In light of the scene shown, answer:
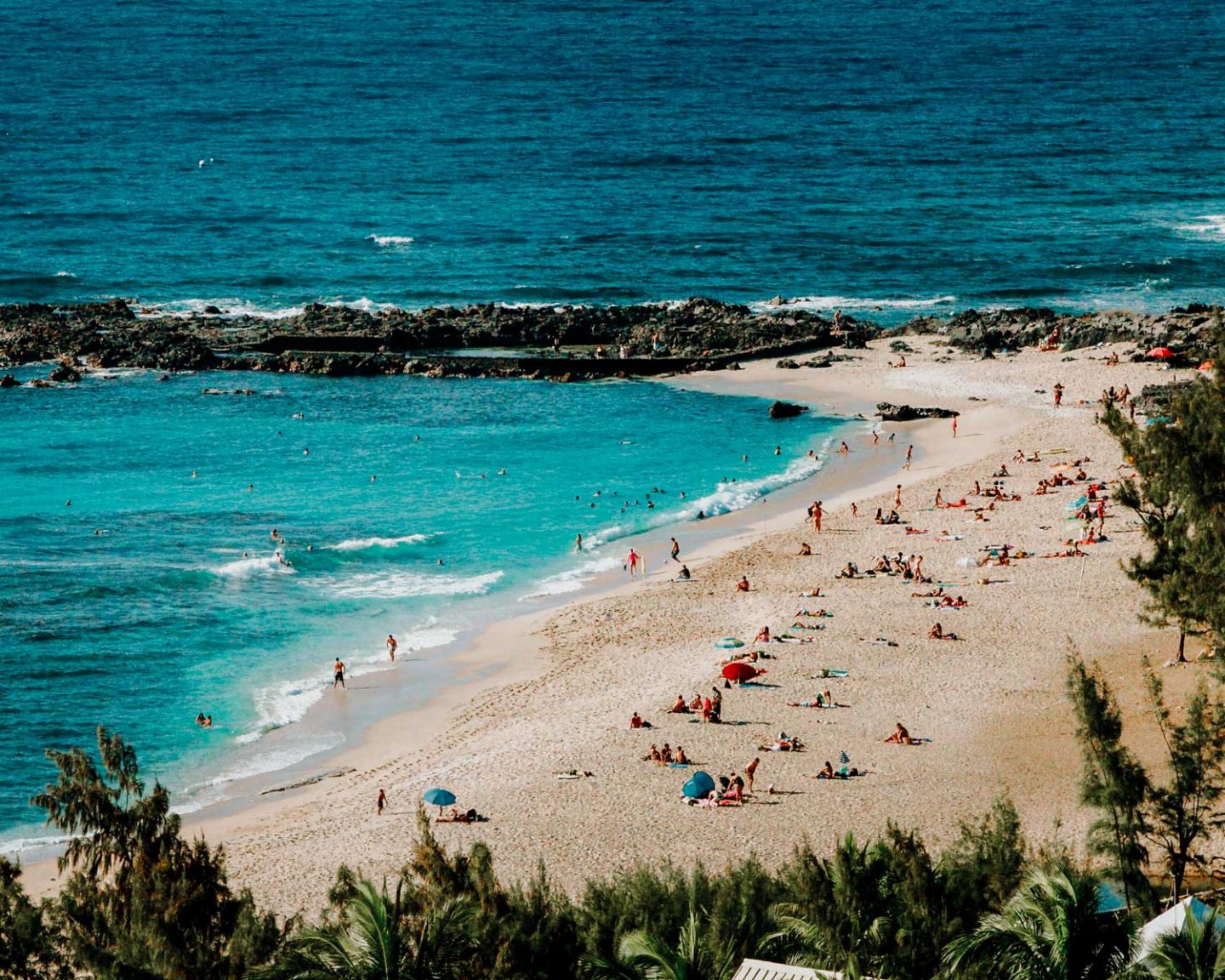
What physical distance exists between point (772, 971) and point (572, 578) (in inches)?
1201

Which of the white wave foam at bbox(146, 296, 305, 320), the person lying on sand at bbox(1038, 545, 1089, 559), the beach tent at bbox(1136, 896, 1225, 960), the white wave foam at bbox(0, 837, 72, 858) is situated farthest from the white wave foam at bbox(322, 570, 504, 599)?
the white wave foam at bbox(146, 296, 305, 320)

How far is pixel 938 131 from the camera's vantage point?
393ft

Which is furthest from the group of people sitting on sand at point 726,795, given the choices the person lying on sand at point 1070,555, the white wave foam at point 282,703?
the person lying on sand at point 1070,555

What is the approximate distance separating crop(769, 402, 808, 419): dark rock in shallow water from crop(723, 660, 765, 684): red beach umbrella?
26902mm

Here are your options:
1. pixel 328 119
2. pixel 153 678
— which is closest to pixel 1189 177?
pixel 328 119

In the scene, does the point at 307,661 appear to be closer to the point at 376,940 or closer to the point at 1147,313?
the point at 376,940

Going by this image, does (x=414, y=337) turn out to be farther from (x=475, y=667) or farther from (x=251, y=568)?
(x=475, y=667)

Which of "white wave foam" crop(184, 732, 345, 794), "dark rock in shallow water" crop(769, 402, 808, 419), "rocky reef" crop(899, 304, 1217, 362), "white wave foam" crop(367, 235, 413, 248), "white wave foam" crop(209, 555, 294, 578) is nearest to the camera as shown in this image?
"white wave foam" crop(184, 732, 345, 794)

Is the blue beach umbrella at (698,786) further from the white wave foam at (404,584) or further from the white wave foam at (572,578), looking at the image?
the white wave foam at (404,584)

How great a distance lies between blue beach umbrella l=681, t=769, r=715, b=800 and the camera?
29250mm

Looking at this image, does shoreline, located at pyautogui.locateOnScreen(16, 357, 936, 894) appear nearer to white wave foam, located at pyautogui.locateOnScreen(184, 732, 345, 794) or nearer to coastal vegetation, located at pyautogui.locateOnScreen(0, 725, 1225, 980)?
white wave foam, located at pyautogui.locateOnScreen(184, 732, 345, 794)

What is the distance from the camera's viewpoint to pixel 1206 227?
91.4 metres

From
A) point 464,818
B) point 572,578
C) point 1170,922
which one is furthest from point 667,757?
point 1170,922

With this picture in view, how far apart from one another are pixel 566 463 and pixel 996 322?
23.6m
